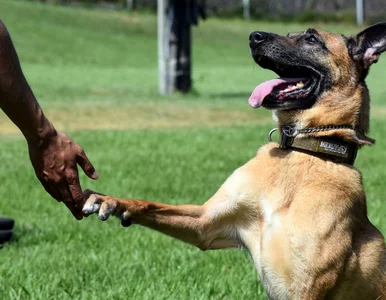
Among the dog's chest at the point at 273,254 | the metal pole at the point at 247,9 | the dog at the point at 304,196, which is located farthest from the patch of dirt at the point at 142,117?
the metal pole at the point at 247,9

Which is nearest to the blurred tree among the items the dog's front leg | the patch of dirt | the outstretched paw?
the patch of dirt

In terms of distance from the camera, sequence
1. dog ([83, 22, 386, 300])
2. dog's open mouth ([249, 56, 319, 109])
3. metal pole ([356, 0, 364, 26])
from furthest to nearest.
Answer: metal pole ([356, 0, 364, 26]), dog's open mouth ([249, 56, 319, 109]), dog ([83, 22, 386, 300])

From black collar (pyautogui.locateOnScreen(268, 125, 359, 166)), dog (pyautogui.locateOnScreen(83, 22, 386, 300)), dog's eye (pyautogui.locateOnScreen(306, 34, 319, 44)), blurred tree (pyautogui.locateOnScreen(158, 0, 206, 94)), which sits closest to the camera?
dog (pyautogui.locateOnScreen(83, 22, 386, 300))

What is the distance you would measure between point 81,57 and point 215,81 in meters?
7.47

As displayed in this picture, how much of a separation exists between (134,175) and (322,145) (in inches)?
180

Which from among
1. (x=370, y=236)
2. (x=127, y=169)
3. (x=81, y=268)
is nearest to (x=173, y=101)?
(x=127, y=169)

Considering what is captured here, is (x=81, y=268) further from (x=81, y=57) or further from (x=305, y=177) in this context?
(x=81, y=57)

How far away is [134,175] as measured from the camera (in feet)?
28.1

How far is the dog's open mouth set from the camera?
4289mm

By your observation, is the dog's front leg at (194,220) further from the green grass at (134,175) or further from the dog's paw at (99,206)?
the green grass at (134,175)

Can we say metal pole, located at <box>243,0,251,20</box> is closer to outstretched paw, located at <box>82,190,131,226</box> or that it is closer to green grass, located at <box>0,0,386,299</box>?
green grass, located at <box>0,0,386,299</box>

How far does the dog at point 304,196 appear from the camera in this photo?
12.8 ft

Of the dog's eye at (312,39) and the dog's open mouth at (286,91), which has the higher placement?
the dog's eye at (312,39)

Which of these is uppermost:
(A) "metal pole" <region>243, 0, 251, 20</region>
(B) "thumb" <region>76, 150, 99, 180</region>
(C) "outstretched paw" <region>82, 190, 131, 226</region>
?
(B) "thumb" <region>76, 150, 99, 180</region>
